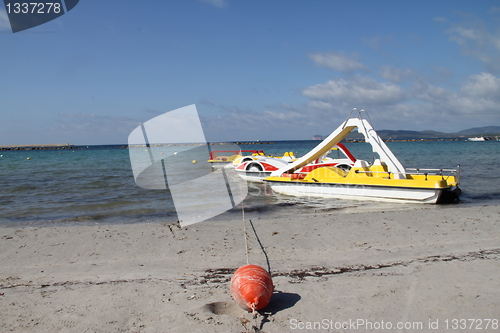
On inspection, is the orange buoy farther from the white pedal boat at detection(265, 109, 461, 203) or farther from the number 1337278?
the white pedal boat at detection(265, 109, 461, 203)

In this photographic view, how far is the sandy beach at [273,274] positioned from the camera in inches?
160

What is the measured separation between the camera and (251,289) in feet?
13.6

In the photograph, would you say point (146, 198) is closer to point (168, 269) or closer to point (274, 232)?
point (274, 232)

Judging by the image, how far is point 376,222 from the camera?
854 centimetres

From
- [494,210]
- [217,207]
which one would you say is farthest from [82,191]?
[494,210]

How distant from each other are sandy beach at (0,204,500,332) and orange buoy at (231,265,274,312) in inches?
5.9

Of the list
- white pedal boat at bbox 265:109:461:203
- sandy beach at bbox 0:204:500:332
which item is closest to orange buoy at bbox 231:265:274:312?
sandy beach at bbox 0:204:500:332

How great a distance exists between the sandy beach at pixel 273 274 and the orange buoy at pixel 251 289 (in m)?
0.15

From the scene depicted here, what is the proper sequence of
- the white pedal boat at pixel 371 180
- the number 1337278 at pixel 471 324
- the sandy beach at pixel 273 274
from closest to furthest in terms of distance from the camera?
the number 1337278 at pixel 471 324
the sandy beach at pixel 273 274
the white pedal boat at pixel 371 180

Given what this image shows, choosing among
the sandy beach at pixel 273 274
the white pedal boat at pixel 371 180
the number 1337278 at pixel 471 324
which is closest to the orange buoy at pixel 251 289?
the sandy beach at pixel 273 274

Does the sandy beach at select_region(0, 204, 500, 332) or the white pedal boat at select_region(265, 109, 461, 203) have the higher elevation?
the white pedal boat at select_region(265, 109, 461, 203)

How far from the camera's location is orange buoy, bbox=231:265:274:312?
13.6 ft

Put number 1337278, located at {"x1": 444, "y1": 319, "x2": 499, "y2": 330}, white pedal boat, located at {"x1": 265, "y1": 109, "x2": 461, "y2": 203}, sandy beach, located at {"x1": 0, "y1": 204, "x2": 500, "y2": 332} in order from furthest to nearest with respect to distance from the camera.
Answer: white pedal boat, located at {"x1": 265, "y1": 109, "x2": 461, "y2": 203} < sandy beach, located at {"x1": 0, "y1": 204, "x2": 500, "y2": 332} < number 1337278, located at {"x1": 444, "y1": 319, "x2": 499, "y2": 330}

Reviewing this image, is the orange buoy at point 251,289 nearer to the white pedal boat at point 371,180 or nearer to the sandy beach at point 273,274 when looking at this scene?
the sandy beach at point 273,274
